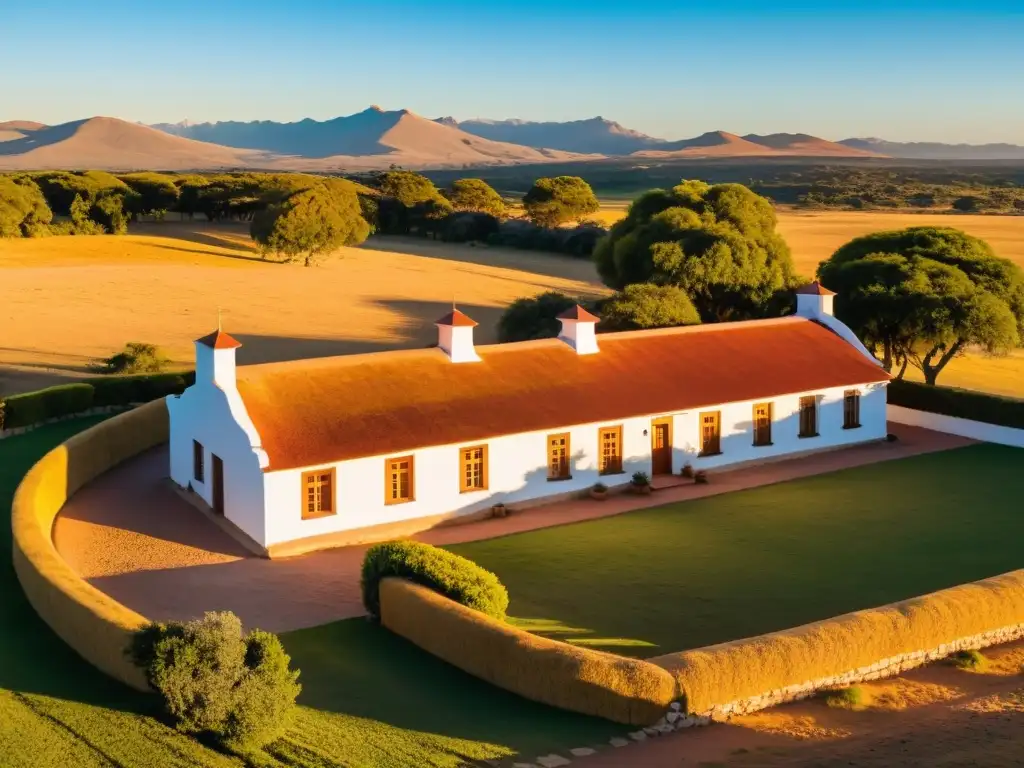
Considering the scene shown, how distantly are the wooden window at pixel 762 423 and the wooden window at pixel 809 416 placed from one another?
133 centimetres

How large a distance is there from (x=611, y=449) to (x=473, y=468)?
4.27m

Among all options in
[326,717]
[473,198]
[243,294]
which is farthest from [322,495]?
[473,198]

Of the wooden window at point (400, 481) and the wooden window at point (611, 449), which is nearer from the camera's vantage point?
the wooden window at point (400, 481)

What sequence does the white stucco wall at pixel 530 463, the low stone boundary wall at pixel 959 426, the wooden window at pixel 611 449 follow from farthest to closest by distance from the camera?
the low stone boundary wall at pixel 959 426 < the wooden window at pixel 611 449 < the white stucco wall at pixel 530 463

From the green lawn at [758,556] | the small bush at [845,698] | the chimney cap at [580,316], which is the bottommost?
the green lawn at [758,556]

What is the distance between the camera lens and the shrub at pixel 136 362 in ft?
153

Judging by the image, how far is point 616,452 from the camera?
3125 centimetres

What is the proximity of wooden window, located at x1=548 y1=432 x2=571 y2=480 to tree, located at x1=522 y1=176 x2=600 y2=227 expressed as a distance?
90.1 meters

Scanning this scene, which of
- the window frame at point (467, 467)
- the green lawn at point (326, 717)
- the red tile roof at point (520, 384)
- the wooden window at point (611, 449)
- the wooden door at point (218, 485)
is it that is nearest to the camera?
the green lawn at point (326, 717)

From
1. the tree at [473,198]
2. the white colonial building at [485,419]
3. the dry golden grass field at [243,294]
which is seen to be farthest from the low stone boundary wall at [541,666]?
the tree at [473,198]

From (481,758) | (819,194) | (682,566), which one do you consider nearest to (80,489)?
(682,566)

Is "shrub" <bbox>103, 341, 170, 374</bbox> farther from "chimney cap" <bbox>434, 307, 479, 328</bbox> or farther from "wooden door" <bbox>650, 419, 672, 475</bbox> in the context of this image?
"wooden door" <bbox>650, 419, 672, 475</bbox>

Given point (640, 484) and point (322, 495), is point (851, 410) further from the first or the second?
point (322, 495)

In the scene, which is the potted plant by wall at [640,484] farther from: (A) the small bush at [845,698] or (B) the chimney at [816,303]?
(A) the small bush at [845,698]
